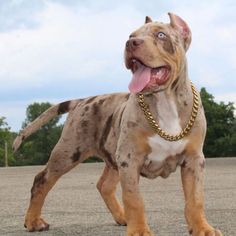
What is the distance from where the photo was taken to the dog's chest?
16.6 ft

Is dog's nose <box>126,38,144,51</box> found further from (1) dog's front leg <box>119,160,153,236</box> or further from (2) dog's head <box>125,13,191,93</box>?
(1) dog's front leg <box>119,160,153,236</box>

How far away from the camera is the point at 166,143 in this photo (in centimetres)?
508

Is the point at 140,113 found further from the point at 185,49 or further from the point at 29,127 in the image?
the point at 29,127

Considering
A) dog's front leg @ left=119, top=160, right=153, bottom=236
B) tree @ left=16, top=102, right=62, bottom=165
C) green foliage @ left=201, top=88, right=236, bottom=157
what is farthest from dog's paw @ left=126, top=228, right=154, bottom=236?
tree @ left=16, top=102, right=62, bottom=165

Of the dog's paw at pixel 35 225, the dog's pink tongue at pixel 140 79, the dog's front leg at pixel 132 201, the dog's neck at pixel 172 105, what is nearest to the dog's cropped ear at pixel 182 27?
the dog's neck at pixel 172 105

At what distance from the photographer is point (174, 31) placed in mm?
5082

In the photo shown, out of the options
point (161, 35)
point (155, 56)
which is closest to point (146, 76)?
point (155, 56)

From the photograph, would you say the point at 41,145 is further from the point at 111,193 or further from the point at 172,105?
the point at 172,105

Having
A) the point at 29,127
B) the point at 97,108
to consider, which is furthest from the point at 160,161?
the point at 29,127

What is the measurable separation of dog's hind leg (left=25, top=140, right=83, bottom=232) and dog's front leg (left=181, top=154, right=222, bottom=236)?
5.07 ft

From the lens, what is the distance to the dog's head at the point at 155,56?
Answer: 4.71 metres

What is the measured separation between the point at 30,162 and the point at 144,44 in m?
65.3

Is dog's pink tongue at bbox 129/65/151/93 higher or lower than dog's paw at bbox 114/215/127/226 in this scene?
A: higher

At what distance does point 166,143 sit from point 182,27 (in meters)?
0.94
